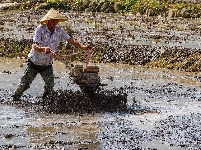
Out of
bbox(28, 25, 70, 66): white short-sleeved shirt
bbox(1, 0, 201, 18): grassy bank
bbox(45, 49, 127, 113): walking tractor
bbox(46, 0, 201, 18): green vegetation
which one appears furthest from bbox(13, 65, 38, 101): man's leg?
bbox(46, 0, 201, 18): green vegetation

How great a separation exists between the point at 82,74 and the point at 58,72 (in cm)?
490

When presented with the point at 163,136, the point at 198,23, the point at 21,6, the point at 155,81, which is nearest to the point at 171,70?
the point at 155,81

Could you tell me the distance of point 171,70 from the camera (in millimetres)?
16828

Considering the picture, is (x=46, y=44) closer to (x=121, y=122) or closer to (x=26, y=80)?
(x=26, y=80)

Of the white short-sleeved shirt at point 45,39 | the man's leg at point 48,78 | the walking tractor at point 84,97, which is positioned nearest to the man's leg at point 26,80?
the man's leg at point 48,78

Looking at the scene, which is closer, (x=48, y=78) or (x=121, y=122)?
(x=121, y=122)

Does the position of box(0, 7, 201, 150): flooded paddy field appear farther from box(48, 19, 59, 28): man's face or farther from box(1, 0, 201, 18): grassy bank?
box(1, 0, 201, 18): grassy bank

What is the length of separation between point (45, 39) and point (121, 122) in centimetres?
236

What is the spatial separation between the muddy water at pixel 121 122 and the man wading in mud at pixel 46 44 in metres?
0.79

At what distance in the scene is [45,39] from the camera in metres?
11.1

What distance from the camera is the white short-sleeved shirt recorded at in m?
11.1

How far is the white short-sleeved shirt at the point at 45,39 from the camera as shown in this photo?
436 inches

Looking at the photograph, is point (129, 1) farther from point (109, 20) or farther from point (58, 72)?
point (58, 72)

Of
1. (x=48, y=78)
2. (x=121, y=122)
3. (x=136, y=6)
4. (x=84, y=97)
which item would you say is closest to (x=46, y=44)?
(x=48, y=78)
